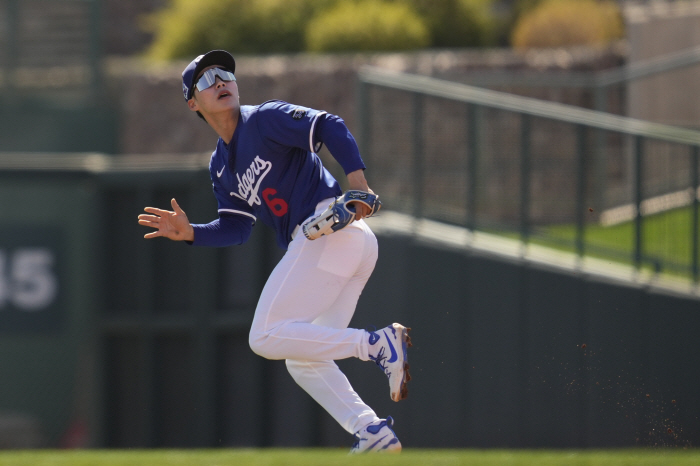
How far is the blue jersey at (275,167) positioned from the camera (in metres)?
4.56

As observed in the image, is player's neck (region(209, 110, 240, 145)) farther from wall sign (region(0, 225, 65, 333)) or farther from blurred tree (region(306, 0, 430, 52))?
blurred tree (region(306, 0, 430, 52))

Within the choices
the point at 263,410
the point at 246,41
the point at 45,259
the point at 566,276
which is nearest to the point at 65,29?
the point at 246,41

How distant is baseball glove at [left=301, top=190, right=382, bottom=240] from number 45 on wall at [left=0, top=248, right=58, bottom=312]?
365 cm

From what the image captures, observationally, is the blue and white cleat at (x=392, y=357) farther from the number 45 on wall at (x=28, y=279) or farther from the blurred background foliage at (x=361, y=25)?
the blurred background foliage at (x=361, y=25)

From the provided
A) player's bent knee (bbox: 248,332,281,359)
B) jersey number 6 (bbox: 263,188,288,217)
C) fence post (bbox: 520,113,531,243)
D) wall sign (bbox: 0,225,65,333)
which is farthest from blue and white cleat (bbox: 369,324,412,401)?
wall sign (bbox: 0,225,65,333)

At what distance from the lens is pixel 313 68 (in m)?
11.8

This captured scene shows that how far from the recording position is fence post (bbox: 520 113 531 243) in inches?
295

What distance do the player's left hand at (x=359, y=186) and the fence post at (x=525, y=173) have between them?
3.25 m

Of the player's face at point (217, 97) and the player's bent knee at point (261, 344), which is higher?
the player's face at point (217, 97)

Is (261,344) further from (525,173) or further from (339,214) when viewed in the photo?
(525,173)

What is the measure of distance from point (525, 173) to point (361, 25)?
6215 mm

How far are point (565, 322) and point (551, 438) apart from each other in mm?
904

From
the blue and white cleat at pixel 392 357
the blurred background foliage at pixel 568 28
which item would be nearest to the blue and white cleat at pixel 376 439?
the blue and white cleat at pixel 392 357

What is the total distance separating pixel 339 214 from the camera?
14.6ft
